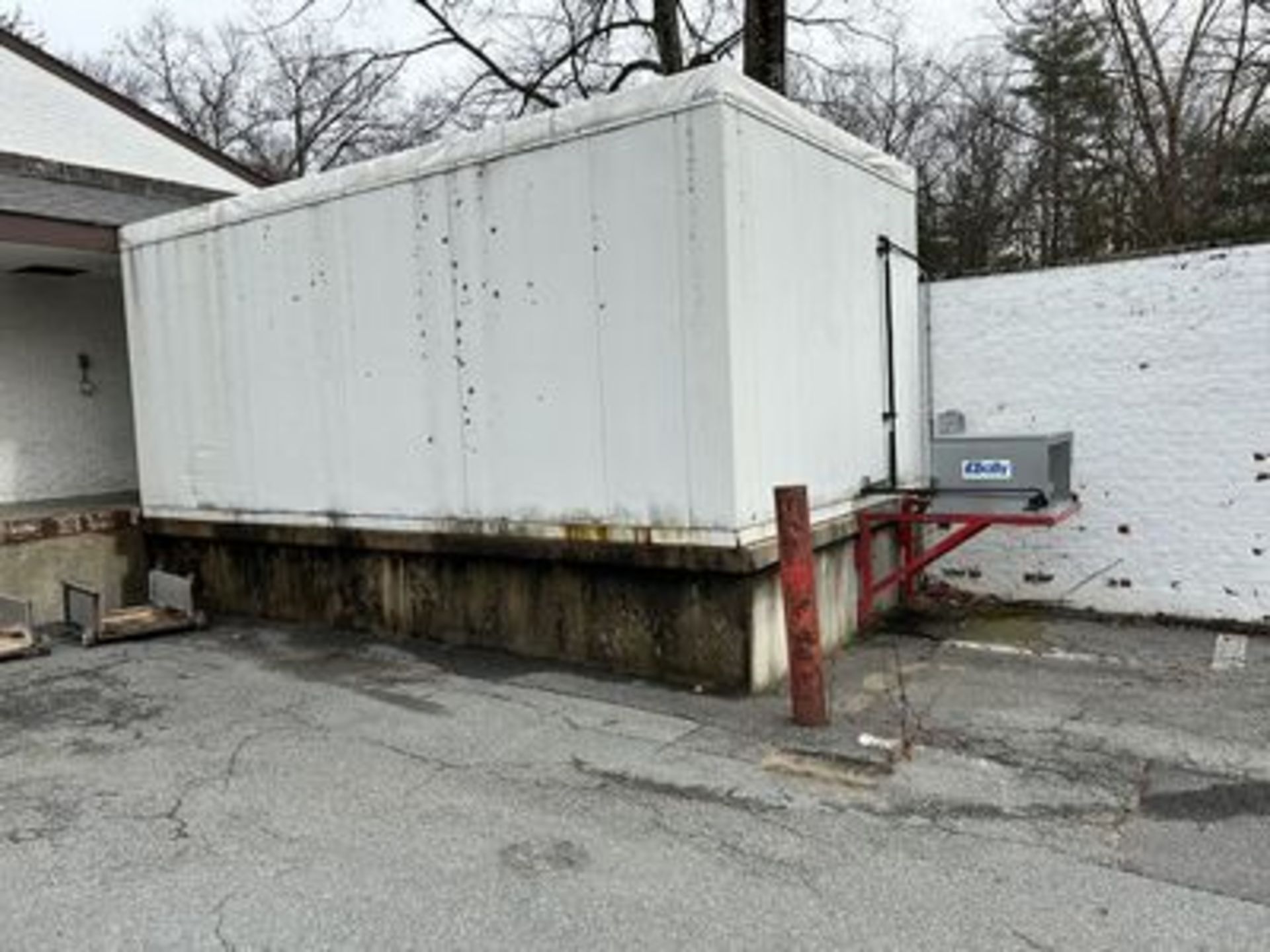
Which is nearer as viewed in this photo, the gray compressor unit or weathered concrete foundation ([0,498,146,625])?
the gray compressor unit

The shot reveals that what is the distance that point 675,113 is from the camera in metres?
5.47

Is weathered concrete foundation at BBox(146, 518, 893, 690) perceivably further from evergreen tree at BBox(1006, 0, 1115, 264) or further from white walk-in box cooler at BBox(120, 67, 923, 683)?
Result: evergreen tree at BBox(1006, 0, 1115, 264)

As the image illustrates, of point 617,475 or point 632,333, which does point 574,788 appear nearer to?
point 617,475

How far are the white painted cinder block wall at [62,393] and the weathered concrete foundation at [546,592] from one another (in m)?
2.60

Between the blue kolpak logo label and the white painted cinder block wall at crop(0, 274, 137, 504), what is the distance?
8365 mm

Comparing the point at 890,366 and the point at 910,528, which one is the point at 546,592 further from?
the point at 890,366

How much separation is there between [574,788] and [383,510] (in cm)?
330

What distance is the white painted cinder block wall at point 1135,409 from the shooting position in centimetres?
673

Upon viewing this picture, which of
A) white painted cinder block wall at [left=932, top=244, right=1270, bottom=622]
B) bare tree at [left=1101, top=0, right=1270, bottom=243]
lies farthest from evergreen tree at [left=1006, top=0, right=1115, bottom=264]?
white painted cinder block wall at [left=932, top=244, right=1270, bottom=622]

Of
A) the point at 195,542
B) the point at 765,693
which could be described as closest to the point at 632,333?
the point at 765,693

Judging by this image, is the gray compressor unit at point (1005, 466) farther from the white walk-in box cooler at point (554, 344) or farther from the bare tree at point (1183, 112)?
the bare tree at point (1183, 112)

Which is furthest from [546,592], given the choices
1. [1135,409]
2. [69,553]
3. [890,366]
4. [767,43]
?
[767,43]

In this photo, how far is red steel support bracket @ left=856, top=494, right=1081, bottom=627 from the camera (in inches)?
245

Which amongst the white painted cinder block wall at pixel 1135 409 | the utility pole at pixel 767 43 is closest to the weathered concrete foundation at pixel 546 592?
the white painted cinder block wall at pixel 1135 409
